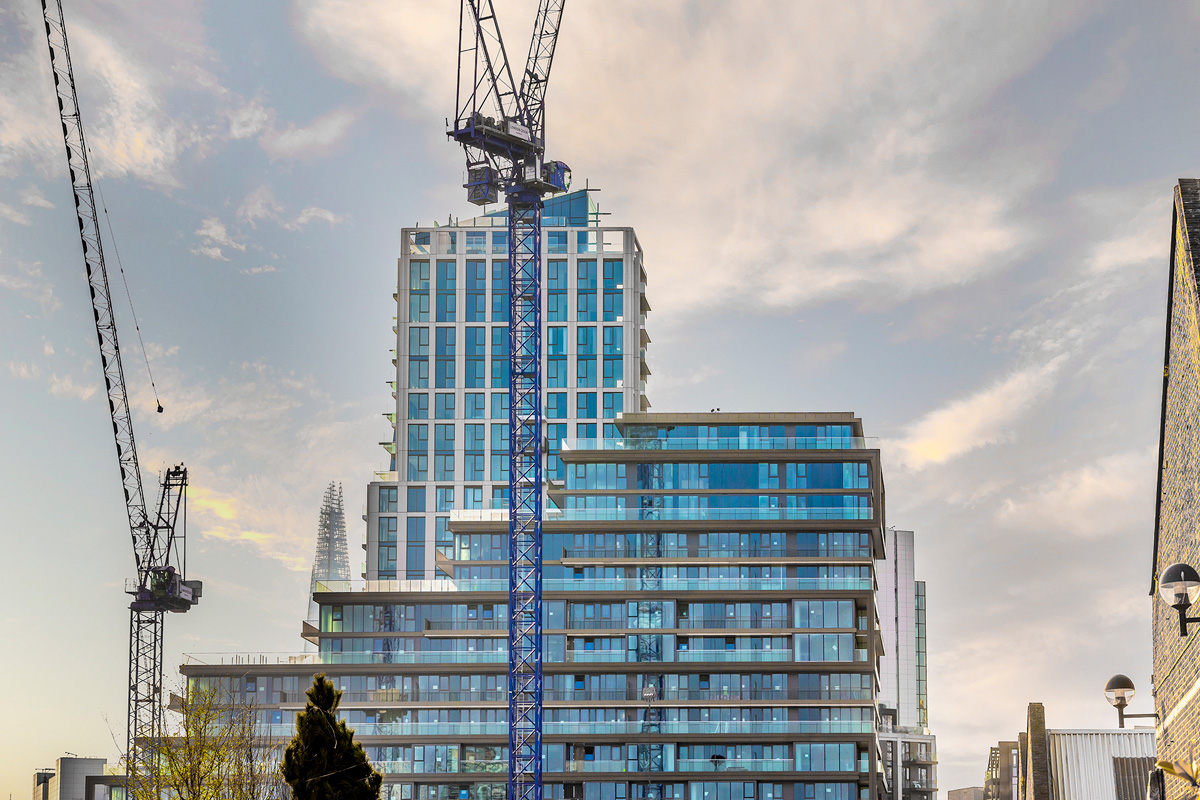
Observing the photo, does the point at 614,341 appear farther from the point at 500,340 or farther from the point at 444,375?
the point at 444,375

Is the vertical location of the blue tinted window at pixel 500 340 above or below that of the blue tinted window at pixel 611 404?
above

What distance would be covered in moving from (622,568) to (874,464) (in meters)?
25.6

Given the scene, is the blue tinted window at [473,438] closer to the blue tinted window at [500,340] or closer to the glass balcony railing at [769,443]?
the blue tinted window at [500,340]

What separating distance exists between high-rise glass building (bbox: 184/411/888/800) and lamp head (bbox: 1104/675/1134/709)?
101457 mm

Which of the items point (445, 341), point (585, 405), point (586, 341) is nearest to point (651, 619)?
point (585, 405)

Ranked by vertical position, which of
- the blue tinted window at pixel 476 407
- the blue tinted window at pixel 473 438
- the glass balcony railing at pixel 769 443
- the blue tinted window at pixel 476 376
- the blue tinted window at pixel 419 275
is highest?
the blue tinted window at pixel 419 275

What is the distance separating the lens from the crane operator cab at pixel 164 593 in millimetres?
173625

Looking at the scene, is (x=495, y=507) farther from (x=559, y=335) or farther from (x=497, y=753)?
(x=497, y=753)

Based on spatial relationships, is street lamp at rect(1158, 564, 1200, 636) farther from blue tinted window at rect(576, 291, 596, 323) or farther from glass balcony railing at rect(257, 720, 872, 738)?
blue tinted window at rect(576, 291, 596, 323)

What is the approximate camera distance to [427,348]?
611 feet

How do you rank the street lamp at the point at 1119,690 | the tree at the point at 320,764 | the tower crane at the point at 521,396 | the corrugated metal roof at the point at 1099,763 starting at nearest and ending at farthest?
the street lamp at the point at 1119,690 < the tree at the point at 320,764 < the corrugated metal roof at the point at 1099,763 < the tower crane at the point at 521,396

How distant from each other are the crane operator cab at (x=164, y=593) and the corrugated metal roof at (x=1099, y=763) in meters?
132

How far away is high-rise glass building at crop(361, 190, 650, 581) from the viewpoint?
601 feet

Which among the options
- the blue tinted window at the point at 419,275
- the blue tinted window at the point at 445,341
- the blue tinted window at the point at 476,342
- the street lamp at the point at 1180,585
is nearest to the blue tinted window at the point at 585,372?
the blue tinted window at the point at 476,342
